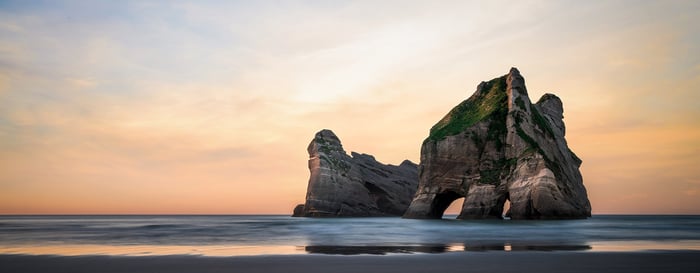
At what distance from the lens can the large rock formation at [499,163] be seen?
6468 centimetres

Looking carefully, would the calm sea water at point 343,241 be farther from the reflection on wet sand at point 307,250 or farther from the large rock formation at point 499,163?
the large rock formation at point 499,163

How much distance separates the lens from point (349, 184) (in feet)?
362

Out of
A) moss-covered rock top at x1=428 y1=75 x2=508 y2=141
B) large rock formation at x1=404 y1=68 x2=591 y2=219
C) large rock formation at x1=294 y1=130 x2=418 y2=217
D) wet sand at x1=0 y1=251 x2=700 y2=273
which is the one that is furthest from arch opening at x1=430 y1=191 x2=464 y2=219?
wet sand at x1=0 y1=251 x2=700 y2=273

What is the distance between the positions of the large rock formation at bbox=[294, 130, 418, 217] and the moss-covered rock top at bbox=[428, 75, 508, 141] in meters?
26.7

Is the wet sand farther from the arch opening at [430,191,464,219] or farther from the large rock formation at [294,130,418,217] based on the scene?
the large rock formation at [294,130,418,217]

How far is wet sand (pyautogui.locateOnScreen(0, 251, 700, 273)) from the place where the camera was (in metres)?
13.2

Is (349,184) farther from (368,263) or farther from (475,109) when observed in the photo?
(368,263)

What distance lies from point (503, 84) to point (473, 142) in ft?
37.0

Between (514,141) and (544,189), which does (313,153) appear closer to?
(514,141)

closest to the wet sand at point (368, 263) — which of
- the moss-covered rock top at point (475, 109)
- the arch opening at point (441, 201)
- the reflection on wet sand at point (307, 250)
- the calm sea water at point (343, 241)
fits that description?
the reflection on wet sand at point (307, 250)

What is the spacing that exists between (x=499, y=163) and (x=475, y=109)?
13.3m

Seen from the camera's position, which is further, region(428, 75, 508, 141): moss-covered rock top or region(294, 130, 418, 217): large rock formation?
region(294, 130, 418, 217): large rock formation

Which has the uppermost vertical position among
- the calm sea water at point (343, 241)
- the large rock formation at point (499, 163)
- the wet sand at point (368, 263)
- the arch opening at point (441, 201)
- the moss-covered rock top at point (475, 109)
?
the moss-covered rock top at point (475, 109)

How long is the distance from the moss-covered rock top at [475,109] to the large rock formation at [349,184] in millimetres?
26749
